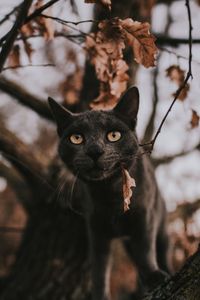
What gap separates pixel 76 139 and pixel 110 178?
31 centimetres

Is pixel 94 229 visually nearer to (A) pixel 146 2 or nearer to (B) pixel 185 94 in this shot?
(B) pixel 185 94

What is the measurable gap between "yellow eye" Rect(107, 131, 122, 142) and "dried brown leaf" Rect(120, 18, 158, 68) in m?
0.55

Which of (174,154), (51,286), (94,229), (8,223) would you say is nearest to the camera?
(94,229)

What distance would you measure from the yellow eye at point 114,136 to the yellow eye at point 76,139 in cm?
18

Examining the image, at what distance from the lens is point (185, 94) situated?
2496 millimetres

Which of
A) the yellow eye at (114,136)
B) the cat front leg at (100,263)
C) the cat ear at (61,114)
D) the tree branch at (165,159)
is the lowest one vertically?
the cat front leg at (100,263)

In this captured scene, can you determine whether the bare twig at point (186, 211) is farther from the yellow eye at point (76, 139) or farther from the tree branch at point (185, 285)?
the tree branch at point (185, 285)

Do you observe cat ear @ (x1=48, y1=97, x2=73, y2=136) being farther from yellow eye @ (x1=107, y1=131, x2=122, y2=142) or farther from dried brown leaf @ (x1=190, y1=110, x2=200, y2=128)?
dried brown leaf @ (x1=190, y1=110, x2=200, y2=128)

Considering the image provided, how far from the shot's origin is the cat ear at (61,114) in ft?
8.88

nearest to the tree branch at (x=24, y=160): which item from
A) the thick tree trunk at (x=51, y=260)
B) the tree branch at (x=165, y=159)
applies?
the thick tree trunk at (x=51, y=260)

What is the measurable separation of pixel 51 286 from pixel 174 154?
1858mm

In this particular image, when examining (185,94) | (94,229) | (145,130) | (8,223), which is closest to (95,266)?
(94,229)

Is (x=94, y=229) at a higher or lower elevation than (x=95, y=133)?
lower

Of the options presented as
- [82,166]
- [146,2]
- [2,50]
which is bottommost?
[82,166]
